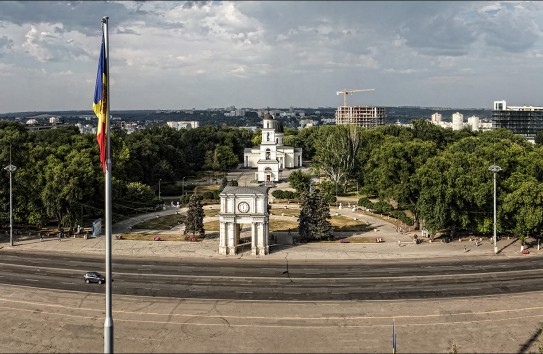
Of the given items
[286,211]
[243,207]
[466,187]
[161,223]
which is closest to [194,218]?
[243,207]

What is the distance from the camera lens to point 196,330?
34.9 metres

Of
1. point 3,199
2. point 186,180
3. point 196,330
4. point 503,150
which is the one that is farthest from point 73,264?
point 186,180

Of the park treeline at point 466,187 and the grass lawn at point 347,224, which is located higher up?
the park treeline at point 466,187

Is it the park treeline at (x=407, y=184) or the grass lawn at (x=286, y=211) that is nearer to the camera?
the park treeline at (x=407, y=184)

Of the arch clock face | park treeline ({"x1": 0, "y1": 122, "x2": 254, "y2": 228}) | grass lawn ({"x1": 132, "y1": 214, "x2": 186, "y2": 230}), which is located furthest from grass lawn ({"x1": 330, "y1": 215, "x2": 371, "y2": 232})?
park treeline ({"x1": 0, "y1": 122, "x2": 254, "y2": 228})

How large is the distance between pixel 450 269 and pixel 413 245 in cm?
1055

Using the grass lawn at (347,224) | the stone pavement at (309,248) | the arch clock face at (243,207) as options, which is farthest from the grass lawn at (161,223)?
the grass lawn at (347,224)

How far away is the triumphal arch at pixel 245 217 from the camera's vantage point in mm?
56031

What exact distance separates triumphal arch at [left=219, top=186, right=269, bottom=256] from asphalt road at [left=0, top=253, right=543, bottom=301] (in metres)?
2.86

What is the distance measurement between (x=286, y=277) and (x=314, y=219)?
16488 millimetres

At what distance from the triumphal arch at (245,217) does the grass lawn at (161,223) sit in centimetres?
1876

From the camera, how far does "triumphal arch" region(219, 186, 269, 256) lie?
5603 cm

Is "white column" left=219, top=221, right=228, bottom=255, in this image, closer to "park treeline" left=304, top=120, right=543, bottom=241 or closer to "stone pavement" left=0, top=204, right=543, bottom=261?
"stone pavement" left=0, top=204, right=543, bottom=261

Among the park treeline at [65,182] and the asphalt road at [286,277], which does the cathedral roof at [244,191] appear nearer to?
the asphalt road at [286,277]
